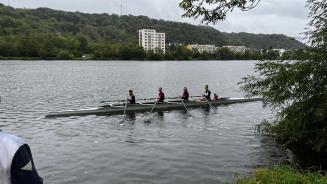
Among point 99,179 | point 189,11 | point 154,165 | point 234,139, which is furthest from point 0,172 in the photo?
point 234,139

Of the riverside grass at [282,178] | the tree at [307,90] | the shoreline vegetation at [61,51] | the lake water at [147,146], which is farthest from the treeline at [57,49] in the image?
the riverside grass at [282,178]

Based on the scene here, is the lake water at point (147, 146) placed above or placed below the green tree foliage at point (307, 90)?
below

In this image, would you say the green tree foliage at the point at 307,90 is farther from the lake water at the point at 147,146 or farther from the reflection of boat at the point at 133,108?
the reflection of boat at the point at 133,108

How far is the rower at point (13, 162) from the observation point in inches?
134

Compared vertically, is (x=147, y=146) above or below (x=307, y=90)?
below

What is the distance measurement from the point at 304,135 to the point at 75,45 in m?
183

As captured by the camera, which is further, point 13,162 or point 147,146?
point 147,146

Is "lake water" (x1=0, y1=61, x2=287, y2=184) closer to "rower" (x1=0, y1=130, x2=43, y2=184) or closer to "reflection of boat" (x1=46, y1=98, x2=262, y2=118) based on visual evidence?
"reflection of boat" (x1=46, y1=98, x2=262, y2=118)

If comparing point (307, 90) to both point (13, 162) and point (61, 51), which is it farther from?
point (61, 51)

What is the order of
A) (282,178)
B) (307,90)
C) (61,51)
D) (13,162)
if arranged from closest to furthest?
1. (13,162)
2. (282,178)
3. (307,90)
4. (61,51)

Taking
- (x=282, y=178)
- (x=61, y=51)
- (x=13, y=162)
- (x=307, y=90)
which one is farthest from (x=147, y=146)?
(x=61, y=51)

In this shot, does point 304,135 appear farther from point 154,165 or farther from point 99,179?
point 99,179

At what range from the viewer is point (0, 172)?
11.2ft

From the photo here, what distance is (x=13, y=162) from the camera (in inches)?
134
